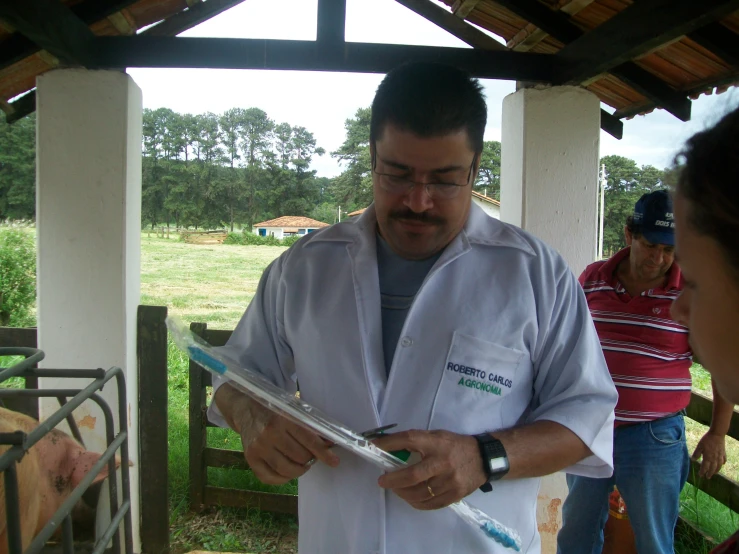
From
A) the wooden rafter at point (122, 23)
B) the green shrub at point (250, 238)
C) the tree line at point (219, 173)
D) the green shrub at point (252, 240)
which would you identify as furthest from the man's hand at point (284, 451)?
the green shrub at point (250, 238)

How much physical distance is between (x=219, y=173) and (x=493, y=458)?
11342 mm

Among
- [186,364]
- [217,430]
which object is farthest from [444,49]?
[186,364]

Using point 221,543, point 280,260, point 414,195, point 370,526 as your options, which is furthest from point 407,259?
point 221,543

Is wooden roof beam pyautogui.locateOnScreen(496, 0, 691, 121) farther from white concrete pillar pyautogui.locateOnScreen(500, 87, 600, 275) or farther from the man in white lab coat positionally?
the man in white lab coat

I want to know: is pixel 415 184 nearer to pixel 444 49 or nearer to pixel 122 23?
pixel 444 49

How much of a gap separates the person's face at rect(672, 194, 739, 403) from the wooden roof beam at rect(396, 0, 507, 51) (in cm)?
281

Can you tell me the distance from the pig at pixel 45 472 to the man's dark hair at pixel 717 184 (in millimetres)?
1785

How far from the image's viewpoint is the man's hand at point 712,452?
2.68 meters

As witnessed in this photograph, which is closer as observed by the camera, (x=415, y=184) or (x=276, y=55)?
(x=415, y=184)

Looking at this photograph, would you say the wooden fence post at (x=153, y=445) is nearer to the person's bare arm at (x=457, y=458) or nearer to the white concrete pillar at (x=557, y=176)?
the white concrete pillar at (x=557, y=176)

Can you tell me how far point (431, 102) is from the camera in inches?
53.4

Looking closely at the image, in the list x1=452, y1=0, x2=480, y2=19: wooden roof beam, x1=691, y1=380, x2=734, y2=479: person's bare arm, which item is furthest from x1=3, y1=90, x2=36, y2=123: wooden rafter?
x1=691, y1=380, x2=734, y2=479: person's bare arm

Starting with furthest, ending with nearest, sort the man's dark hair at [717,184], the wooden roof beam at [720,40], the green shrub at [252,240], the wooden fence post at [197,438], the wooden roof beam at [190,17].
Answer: the green shrub at [252,240] < the wooden fence post at [197,438] < the wooden roof beam at [190,17] < the wooden roof beam at [720,40] < the man's dark hair at [717,184]

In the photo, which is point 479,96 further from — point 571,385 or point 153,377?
point 153,377
